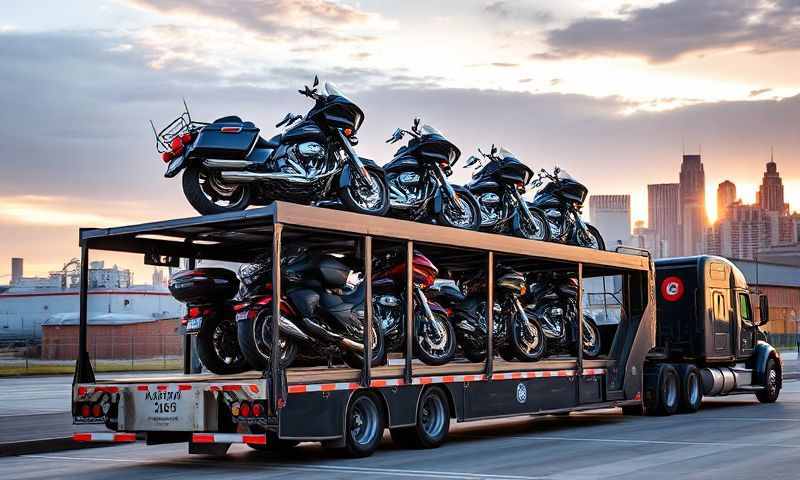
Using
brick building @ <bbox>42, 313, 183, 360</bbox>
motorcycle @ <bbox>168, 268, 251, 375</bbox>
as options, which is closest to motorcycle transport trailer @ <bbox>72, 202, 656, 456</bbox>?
motorcycle @ <bbox>168, 268, 251, 375</bbox>

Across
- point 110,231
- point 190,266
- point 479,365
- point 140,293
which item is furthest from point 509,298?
point 140,293

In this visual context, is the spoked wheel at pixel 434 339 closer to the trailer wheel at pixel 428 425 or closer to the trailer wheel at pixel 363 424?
the trailer wheel at pixel 428 425

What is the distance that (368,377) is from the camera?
44.1ft

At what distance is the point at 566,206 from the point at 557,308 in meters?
2.20

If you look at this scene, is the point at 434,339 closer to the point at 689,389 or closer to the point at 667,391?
the point at 667,391

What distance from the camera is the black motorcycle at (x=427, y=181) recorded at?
15844 mm

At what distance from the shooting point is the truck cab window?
23.6 m

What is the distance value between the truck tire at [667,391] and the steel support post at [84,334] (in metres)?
10.6

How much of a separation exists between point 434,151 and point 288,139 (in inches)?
122

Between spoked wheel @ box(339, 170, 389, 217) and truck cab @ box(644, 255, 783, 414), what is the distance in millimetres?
7910

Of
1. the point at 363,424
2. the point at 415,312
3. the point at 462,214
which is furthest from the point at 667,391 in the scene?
the point at 363,424

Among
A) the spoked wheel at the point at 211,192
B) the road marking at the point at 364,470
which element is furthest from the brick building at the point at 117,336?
the spoked wheel at the point at 211,192

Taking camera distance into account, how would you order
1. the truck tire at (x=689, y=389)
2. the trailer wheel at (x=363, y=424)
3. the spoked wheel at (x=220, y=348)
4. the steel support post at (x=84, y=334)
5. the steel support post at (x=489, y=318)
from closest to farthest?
the trailer wheel at (x=363, y=424), the steel support post at (x=84, y=334), the spoked wheel at (x=220, y=348), the steel support post at (x=489, y=318), the truck tire at (x=689, y=389)

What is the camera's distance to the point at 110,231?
531 inches
